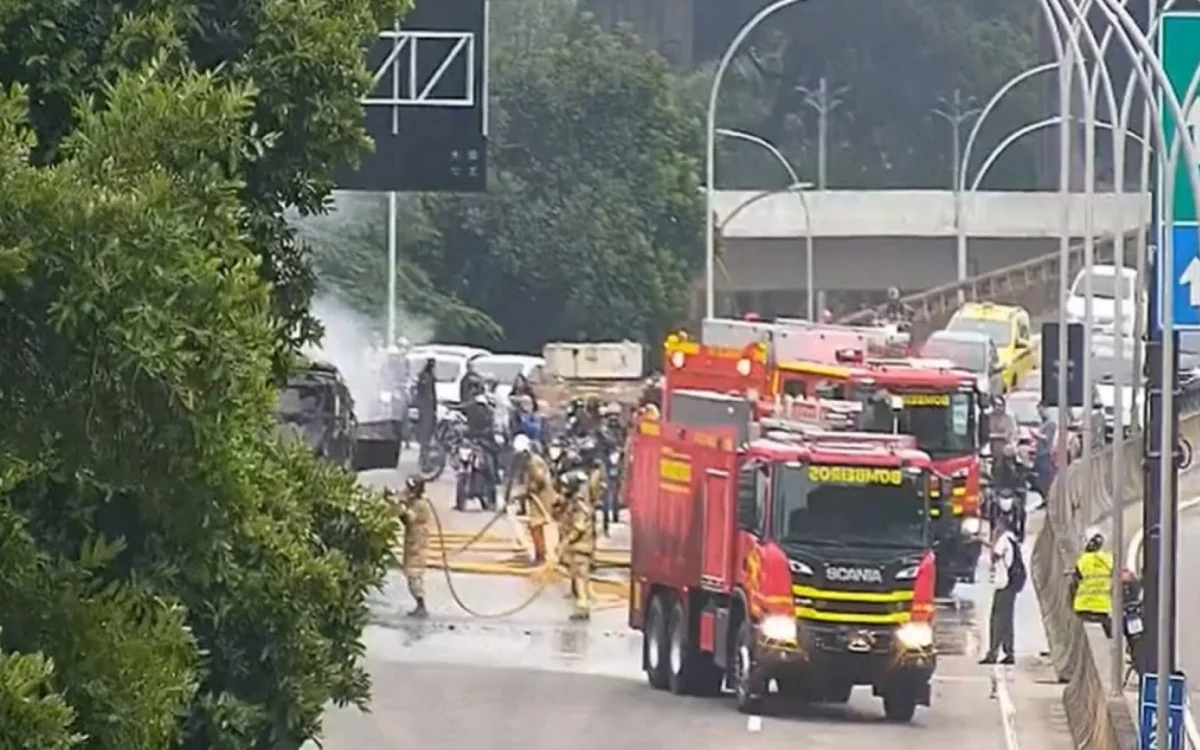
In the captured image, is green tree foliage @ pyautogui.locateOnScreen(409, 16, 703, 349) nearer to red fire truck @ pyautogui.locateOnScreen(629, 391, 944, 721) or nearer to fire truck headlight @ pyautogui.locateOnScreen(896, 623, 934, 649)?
red fire truck @ pyautogui.locateOnScreen(629, 391, 944, 721)

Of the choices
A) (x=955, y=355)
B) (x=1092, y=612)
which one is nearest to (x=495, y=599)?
(x=1092, y=612)

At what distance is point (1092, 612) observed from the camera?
84.8 ft

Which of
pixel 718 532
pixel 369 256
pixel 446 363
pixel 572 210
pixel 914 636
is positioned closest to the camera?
pixel 914 636

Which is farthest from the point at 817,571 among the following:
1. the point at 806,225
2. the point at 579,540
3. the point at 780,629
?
the point at 806,225

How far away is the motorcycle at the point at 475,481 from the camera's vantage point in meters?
41.0

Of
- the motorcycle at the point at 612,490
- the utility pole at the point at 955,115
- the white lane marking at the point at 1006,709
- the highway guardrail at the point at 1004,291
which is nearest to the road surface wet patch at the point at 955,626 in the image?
the white lane marking at the point at 1006,709

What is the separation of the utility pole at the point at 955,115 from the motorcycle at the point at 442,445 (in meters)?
33.2

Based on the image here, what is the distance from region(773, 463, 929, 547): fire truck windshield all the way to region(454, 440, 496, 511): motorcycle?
56.3 ft

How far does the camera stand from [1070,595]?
2845 centimetres

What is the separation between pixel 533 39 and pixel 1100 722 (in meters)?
33.1

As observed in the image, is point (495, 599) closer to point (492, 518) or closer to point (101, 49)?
point (492, 518)

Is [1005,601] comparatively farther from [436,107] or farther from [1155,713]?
[1155,713]

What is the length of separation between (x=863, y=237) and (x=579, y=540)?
36.3 m

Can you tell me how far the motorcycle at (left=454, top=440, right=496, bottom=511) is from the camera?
4097 centimetres
